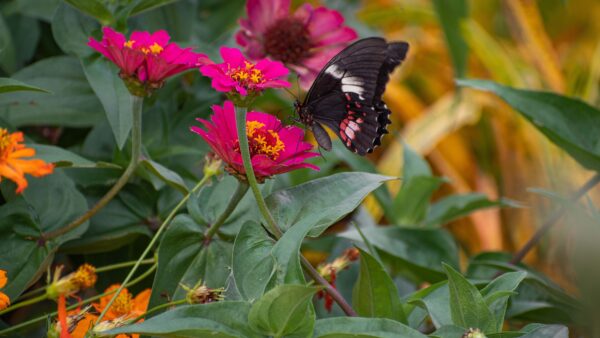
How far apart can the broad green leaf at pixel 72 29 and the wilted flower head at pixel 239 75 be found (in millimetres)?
177

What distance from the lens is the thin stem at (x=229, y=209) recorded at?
16.2 inches

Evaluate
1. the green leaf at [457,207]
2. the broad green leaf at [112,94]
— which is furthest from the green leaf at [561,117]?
the broad green leaf at [112,94]

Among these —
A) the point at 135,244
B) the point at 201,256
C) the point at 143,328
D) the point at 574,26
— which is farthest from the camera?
the point at 574,26

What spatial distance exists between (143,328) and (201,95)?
34 cm

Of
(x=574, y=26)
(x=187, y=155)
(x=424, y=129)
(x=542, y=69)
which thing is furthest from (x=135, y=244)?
(x=574, y=26)

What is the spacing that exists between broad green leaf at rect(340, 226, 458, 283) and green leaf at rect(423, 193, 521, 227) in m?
0.06

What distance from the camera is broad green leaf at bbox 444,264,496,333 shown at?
367 millimetres

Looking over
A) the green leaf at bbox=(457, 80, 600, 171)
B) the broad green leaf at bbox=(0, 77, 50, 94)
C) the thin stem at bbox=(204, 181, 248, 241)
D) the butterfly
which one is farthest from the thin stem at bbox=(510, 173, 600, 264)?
the broad green leaf at bbox=(0, 77, 50, 94)

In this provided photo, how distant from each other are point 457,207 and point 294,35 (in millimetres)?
200

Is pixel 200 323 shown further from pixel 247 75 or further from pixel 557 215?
pixel 557 215

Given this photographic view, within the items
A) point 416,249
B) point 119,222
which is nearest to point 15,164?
point 119,222

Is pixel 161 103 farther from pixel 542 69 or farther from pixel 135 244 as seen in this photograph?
pixel 542 69

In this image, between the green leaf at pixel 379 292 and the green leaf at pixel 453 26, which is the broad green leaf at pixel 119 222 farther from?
the green leaf at pixel 453 26

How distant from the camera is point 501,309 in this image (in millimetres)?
391
